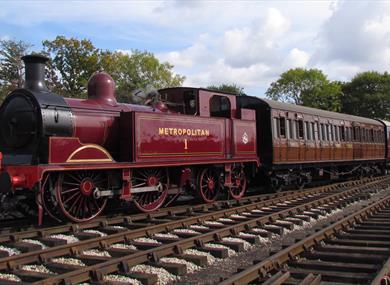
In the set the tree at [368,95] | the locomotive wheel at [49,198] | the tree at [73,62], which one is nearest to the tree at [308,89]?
the tree at [368,95]

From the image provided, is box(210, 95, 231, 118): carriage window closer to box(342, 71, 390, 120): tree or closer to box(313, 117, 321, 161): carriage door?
box(313, 117, 321, 161): carriage door

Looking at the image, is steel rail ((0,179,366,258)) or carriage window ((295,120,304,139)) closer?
steel rail ((0,179,366,258))

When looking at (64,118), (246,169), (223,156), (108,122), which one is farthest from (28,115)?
(246,169)

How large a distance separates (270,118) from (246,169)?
1826 mm

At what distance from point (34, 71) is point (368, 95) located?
211ft

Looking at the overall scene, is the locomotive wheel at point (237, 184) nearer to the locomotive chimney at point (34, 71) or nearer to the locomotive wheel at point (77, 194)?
the locomotive wheel at point (77, 194)

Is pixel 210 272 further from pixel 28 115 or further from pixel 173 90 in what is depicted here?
pixel 173 90

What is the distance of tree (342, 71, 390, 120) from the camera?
213 feet

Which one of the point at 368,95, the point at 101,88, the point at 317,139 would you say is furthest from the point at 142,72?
the point at 101,88

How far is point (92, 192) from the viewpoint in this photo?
8742mm

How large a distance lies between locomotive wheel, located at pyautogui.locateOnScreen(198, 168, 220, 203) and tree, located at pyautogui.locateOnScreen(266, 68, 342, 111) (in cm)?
5571

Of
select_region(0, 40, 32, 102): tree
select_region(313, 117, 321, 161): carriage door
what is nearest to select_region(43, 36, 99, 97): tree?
select_region(0, 40, 32, 102): tree

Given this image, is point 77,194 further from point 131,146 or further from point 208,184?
point 208,184

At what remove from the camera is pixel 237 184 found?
12.7m
